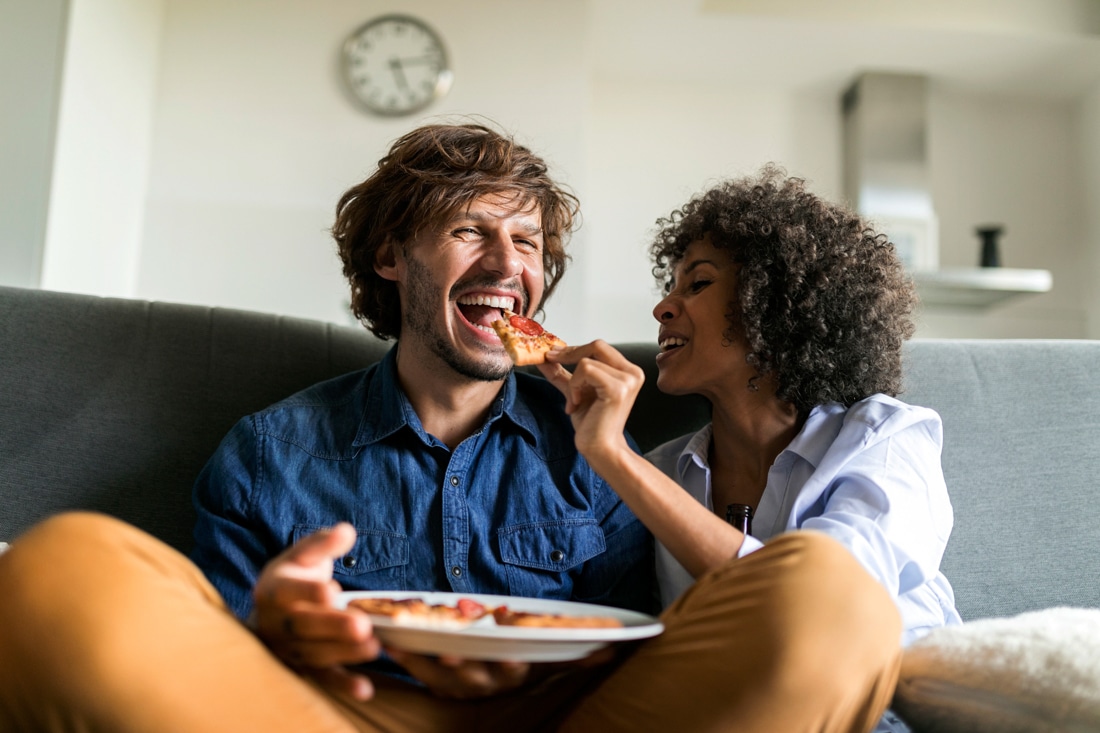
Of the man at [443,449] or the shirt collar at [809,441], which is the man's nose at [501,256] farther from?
the shirt collar at [809,441]

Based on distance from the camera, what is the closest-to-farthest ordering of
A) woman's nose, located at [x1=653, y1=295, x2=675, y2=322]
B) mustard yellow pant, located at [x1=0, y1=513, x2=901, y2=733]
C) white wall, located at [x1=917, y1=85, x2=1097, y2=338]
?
mustard yellow pant, located at [x1=0, y1=513, x2=901, y2=733], woman's nose, located at [x1=653, y1=295, x2=675, y2=322], white wall, located at [x1=917, y1=85, x2=1097, y2=338]

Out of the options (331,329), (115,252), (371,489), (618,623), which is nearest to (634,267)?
(115,252)

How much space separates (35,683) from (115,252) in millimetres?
3475

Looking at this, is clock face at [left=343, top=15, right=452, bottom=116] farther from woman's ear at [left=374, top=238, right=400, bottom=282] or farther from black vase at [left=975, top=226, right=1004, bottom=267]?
black vase at [left=975, top=226, right=1004, bottom=267]

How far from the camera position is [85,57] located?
3539mm

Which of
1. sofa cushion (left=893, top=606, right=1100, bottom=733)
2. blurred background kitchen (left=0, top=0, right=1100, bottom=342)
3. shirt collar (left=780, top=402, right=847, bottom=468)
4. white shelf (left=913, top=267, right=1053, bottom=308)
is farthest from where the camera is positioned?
white shelf (left=913, top=267, right=1053, bottom=308)

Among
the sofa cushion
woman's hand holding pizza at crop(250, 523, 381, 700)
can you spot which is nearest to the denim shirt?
woman's hand holding pizza at crop(250, 523, 381, 700)

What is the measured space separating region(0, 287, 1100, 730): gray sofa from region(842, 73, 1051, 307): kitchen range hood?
3046 mm

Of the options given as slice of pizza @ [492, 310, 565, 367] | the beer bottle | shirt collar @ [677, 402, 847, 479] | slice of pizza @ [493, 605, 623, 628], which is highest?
slice of pizza @ [492, 310, 565, 367]

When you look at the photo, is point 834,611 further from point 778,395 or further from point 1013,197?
point 1013,197

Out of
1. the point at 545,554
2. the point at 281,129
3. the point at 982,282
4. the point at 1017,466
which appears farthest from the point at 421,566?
the point at 982,282

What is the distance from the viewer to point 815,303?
1.86 meters

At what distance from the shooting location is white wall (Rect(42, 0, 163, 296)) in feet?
11.3

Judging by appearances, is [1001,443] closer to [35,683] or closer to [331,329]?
[331,329]
